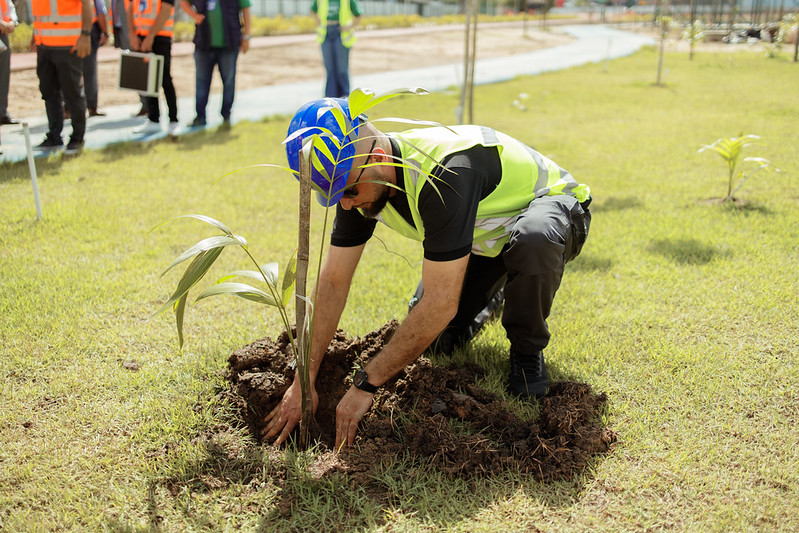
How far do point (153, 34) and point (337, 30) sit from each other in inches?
88.8

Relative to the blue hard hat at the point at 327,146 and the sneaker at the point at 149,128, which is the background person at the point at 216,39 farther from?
the blue hard hat at the point at 327,146

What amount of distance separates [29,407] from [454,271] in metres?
1.81

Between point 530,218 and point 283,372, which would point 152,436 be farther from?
point 530,218

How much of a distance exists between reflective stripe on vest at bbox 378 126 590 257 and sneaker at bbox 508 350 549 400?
1.57 ft

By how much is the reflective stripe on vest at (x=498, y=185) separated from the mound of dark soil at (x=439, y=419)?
1.97 ft

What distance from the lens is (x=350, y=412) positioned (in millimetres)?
2199

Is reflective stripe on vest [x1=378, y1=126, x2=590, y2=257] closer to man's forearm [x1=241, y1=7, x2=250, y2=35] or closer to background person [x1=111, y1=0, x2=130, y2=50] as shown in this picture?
man's forearm [x1=241, y1=7, x2=250, y2=35]

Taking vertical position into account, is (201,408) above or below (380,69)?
below

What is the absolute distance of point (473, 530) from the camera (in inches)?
74.9

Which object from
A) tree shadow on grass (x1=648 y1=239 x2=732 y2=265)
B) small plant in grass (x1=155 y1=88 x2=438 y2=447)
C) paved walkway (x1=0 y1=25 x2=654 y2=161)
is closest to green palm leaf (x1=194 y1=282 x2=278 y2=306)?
small plant in grass (x1=155 y1=88 x2=438 y2=447)

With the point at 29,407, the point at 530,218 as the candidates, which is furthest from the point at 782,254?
the point at 29,407

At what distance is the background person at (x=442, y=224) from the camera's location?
6.84 ft

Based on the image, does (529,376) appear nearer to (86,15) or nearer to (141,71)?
(86,15)

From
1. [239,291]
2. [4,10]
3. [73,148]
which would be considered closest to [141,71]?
[73,148]
